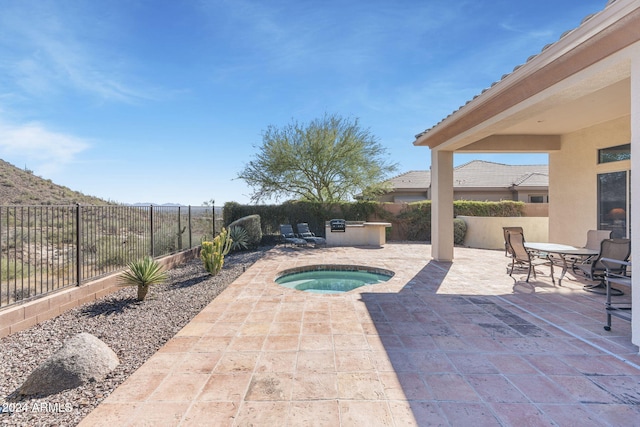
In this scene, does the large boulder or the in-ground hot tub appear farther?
the in-ground hot tub

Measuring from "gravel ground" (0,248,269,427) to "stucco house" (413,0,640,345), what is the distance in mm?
5811

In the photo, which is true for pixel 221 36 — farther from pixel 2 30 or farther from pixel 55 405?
pixel 55 405

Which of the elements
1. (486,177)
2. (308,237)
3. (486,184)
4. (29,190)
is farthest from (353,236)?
(29,190)

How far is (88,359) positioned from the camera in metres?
2.90

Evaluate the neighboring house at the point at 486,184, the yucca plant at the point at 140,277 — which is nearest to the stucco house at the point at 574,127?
the yucca plant at the point at 140,277

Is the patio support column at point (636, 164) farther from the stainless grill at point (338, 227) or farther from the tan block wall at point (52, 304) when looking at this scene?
the stainless grill at point (338, 227)

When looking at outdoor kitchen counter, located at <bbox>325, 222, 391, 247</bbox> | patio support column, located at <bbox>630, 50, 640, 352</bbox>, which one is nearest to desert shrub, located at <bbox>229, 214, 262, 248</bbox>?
outdoor kitchen counter, located at <bbox>325, 222, 391, 247</bbox>

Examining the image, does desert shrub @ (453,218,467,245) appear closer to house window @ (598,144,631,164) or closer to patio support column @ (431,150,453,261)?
patio support column @ (431,150,453,261)

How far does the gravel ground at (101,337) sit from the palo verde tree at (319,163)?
10232 millimetres

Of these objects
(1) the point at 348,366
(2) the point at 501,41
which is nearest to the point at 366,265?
(1) the point at 348,366

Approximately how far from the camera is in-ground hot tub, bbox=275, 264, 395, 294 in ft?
24.7

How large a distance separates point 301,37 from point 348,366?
31.8 feet

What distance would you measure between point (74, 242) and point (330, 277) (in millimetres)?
5919

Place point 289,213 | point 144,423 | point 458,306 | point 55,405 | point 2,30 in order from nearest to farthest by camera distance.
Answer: point 144,423, point 55,405, point 458,306, point 2,30, point 289,213
